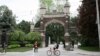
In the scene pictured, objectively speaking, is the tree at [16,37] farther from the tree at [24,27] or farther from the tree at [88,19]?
the tree at [24,27]

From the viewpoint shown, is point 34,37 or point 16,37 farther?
point 34,37

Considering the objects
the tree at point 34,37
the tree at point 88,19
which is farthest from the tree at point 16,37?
the tree at point 88,19

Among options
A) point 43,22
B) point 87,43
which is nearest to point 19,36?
point 43,22

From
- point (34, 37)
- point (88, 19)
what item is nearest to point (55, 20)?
point (34, 37)

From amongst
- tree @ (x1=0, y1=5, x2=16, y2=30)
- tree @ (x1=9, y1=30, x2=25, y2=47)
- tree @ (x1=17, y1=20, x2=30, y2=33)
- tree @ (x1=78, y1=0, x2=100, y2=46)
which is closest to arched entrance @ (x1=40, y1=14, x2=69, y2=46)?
tree @ (x1=9, y1=30, x2=25, y2=47)

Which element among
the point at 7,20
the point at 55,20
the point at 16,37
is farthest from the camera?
the point at 55,20

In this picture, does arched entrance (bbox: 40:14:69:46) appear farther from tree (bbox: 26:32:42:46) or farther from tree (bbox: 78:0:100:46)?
tree (bbox: 78:0:100:46)

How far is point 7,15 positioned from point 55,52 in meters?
26.7

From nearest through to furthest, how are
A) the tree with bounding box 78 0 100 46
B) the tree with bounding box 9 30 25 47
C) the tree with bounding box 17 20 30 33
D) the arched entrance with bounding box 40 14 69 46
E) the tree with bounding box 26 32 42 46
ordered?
the tree with bounding box 78 0 100 46
the tree with bounding box 9 30 25 47
the tree with bounding box 26 32 42 46
the arched entrance with bounding box 40 14 69 46
the tree with bounding box 17 20 30 33

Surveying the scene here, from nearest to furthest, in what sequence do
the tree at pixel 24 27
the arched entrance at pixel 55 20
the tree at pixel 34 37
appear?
the tree at pixel 34 37 → the arched entrance at pixel 55 20 → the tree at pixel 24 27

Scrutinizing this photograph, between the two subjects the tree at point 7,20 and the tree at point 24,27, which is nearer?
the tree at point 7,20

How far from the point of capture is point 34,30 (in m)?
58.2

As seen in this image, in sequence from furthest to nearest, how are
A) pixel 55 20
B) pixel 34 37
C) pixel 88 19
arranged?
pixel 55 20, pixel 34 37, pixel 88 19

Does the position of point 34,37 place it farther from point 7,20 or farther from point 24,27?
point 24,27
